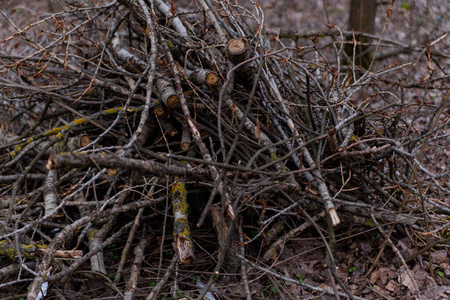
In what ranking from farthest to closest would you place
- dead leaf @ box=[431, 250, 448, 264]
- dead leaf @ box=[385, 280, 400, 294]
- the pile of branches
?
dead leaf @ box=[431, 250, 448, 264] < dead leaf @ box=[385, 280, 400, 294] < the pile of branches

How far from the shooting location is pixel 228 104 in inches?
112

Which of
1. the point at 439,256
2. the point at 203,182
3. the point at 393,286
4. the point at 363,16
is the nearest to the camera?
the point at 203,182

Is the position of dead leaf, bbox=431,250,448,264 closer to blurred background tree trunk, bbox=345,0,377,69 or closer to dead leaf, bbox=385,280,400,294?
dead leaf, bbox=385,280,400,294

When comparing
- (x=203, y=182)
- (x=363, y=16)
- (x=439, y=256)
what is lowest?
(x=439, y=256)

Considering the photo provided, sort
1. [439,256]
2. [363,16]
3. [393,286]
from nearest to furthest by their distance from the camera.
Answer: [393,286], [439,256], [363,16]

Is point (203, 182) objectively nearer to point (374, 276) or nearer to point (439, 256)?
point (374, 276)

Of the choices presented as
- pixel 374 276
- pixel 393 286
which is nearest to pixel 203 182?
pixel 374 276

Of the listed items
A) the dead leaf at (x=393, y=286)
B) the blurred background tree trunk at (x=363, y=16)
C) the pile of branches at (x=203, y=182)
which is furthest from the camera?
the blurred background tree trunk at (x=363, y=16)

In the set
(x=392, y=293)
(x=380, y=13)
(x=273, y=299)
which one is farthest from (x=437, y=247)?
(x=380, y=13)

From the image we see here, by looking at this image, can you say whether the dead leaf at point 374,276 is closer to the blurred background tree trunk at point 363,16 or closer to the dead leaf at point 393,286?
the dead leaf at point 393,286

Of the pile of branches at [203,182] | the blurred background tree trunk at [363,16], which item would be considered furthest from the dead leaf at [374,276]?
the blurred background tree trunk at [363,16]

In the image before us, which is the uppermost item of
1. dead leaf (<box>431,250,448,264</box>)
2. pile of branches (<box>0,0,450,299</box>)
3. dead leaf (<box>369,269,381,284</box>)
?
pile of branches (<box>0,0,450,299</box>)

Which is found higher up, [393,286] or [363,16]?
[363,16]

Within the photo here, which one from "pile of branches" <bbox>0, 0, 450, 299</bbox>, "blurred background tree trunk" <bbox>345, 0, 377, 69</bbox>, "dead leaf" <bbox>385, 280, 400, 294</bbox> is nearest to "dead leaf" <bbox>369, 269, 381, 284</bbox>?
"dead leaf" <bbox>385, 280, 400, 294</bbox>
